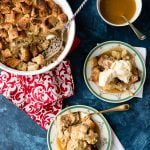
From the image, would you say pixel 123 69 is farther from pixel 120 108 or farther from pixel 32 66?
pixel 32 66

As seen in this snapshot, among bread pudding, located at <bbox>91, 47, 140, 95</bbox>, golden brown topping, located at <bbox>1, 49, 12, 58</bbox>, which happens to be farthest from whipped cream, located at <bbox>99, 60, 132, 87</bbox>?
golden brown topping, located at <bbox>1, 49, 12, 58</bbox>

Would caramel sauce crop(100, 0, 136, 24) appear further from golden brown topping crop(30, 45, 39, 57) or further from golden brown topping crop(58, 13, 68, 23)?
golden brown topping crop(30, 45, 39, 57)

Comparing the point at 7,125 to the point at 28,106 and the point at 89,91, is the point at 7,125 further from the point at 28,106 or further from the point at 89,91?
the point at 89,91

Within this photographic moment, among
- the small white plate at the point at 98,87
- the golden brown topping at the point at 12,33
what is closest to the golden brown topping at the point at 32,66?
the golden brown topping at the point at 12,33

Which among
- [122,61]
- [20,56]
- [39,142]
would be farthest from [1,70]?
[122,61]

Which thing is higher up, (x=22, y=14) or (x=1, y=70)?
(x=22, y=14)

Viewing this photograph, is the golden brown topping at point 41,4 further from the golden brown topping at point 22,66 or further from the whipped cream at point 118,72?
the whipped cream at point 118,72

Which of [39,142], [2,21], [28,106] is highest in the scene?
[2,21]

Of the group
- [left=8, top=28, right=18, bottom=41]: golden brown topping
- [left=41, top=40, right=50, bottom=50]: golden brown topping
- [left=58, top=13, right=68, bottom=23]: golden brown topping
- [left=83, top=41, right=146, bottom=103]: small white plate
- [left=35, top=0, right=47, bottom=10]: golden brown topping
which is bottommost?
[left=83, top=41, right=146, bottom=103]: small white plate
